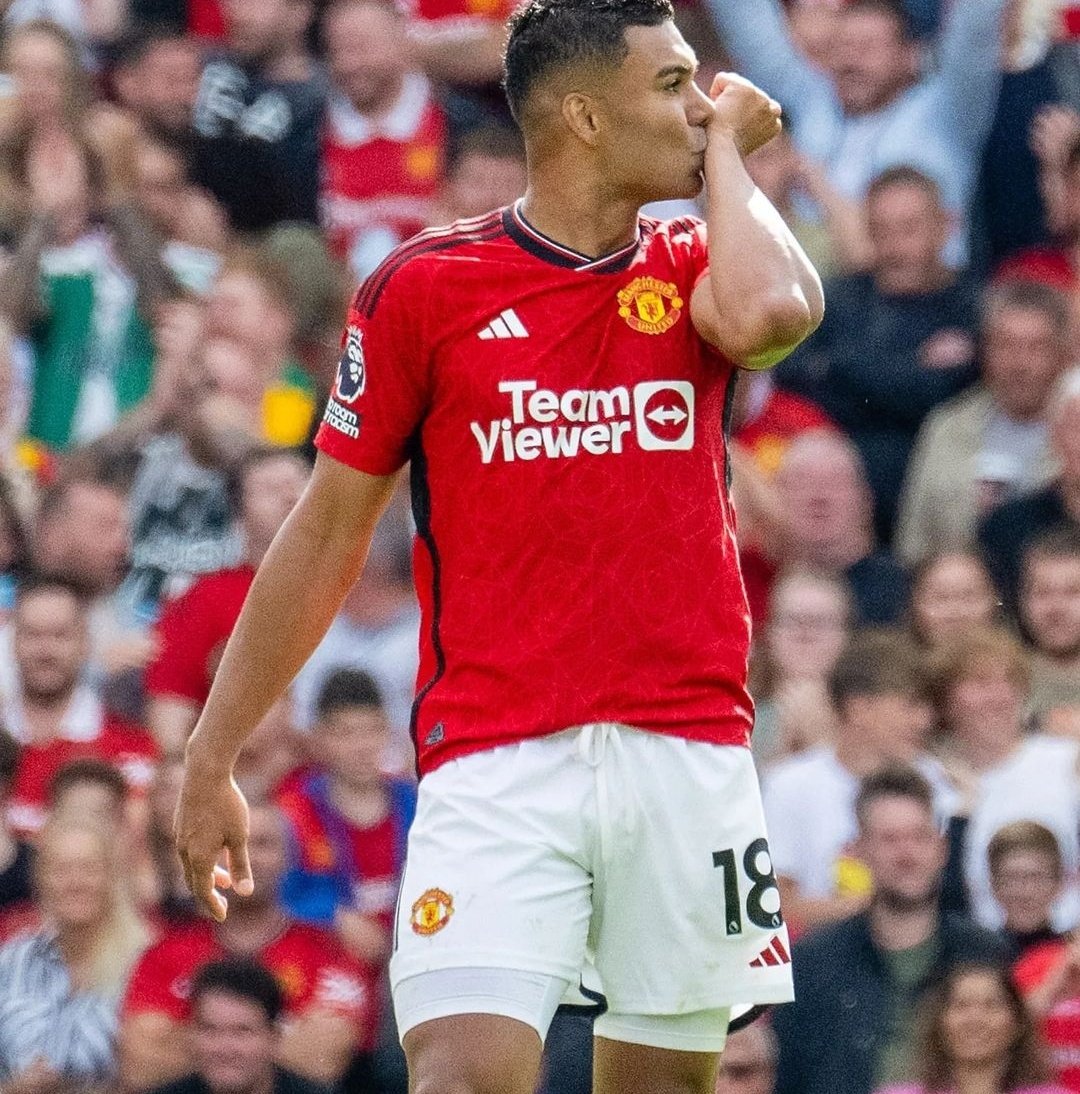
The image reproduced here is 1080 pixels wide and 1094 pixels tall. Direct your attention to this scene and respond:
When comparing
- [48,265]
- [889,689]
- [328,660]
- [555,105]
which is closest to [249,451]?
[328,660]

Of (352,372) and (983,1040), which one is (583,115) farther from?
(983,1040)

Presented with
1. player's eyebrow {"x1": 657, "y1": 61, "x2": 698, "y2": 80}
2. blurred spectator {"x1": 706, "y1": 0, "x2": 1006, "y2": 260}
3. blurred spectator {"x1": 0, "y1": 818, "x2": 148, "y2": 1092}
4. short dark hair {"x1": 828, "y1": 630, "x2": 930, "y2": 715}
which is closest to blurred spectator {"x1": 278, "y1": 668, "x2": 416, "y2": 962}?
blurred spectator {"x1": 0, "y1": 818, "x2": 148, "y2": 1092}

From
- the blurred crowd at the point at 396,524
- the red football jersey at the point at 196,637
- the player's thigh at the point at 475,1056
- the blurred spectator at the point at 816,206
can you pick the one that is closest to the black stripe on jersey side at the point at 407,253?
the player's thigh at the point at 475,1056

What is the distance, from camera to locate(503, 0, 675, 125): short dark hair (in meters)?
4.28

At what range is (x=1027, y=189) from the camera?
9.20m

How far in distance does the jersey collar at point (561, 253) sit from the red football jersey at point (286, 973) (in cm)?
325

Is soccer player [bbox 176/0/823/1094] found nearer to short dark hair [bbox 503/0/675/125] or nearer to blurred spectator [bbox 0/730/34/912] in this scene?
short dark hair [bbox 503/0/675/125]

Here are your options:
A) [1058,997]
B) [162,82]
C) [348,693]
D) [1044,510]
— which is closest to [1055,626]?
[1044,510]

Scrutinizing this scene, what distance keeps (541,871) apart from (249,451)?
15.8ft

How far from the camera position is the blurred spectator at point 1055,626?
755 cm

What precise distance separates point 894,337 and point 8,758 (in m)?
3.34

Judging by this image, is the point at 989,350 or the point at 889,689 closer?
the point at 889,689

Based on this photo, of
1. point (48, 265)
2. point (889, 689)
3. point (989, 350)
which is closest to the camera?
point (889, 689)

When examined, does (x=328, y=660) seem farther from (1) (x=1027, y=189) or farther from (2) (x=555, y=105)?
(2) (x=555, y=105)
